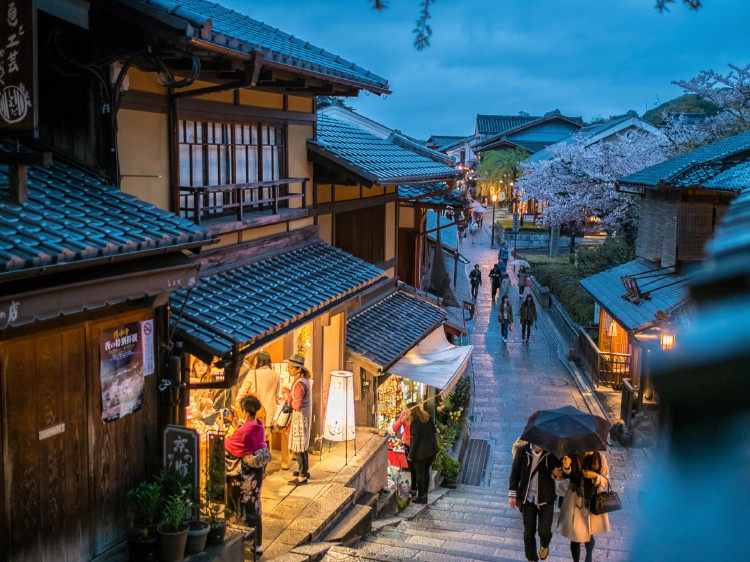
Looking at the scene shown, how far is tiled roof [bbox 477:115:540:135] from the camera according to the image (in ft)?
321

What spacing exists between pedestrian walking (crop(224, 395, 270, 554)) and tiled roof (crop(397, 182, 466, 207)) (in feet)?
34.2

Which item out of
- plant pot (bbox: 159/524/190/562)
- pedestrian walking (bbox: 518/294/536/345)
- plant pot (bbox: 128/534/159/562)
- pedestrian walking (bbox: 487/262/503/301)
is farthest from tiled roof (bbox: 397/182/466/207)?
pedestrian walking (bbox: 487/262/503/301)

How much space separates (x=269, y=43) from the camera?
1165 cm

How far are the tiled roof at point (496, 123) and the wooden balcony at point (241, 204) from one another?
87468 mm

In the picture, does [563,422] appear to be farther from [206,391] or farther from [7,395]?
[7,395]

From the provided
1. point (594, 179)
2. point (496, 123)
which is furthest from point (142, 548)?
point (496, 123)

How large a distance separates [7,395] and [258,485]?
391cm

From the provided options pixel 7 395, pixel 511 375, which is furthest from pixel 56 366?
pixel 511 375

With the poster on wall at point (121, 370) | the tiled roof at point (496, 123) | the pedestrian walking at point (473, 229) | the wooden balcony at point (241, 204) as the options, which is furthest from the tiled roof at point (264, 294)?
the tiled roof at point (496, 123)

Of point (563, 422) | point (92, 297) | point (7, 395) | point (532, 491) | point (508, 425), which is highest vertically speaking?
point (92, 297)

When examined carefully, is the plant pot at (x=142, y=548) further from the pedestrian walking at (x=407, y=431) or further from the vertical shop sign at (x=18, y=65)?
the pedestrian walking at (x=407, y=431)

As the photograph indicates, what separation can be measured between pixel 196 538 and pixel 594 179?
38.9 m

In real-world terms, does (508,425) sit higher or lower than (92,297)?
lower

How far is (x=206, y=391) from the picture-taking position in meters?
10.1
